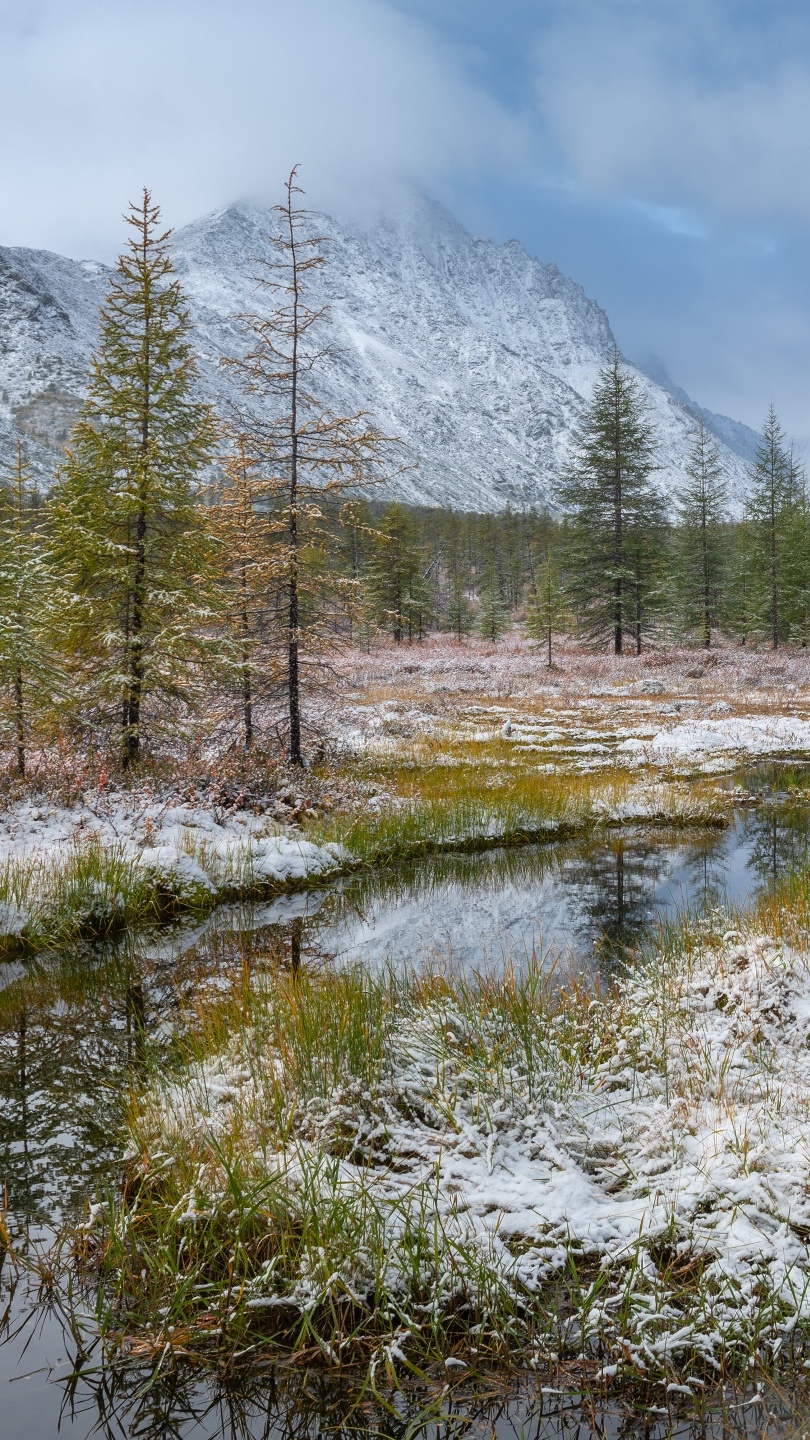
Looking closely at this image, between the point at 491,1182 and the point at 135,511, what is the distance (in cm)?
1172

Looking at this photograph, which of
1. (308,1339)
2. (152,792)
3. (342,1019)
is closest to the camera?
(308,1339)

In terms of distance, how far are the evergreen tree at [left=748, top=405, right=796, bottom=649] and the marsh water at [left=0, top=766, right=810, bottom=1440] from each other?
32537 millimetres

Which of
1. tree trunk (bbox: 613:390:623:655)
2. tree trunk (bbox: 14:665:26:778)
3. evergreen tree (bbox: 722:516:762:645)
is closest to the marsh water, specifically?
tree trunk (bbox: 14:665:26:778)

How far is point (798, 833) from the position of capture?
11.7 metres

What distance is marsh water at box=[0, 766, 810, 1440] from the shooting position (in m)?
2.71

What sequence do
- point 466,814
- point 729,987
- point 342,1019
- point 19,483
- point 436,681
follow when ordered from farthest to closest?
point 436,681, point 19,483, point 466,814, point 729,987, point 342,1019

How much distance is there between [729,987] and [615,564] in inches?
1516

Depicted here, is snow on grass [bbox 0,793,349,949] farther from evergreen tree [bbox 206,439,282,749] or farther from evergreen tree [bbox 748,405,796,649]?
evergreen tree [bbox 748,405,796,649]

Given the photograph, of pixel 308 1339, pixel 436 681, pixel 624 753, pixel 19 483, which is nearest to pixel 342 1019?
pixel 308 1339

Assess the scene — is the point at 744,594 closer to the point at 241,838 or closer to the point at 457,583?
the point at 457,583

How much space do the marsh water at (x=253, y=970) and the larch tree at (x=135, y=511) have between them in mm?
5396

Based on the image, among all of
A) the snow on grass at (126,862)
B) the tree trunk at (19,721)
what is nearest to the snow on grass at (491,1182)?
the snow on grass at (126,862)

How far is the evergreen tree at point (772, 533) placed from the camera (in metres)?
42.4

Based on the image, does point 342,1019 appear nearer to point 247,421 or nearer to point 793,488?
point 247,421
